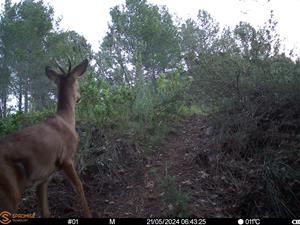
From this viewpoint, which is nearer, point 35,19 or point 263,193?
point 263,193

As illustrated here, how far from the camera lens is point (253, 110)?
21.8ft

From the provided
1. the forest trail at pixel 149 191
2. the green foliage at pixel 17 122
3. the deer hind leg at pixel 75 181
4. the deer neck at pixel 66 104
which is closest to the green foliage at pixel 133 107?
the forest trail at pixel 149 191

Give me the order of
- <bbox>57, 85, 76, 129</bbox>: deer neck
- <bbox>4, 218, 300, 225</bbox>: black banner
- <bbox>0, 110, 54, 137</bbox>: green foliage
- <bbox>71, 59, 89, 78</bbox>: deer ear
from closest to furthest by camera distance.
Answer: <bbox>4, 218, 300, 225</bbox>: black banner, <bbox>57, 85, 76, 129</bbox>: deer neck, <bbox>71, 59, 89, 78</bbox>: deer ear, <bbox>0, 110, 54, 137</bbox>: green foliage

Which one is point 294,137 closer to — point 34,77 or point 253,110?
point 253,110

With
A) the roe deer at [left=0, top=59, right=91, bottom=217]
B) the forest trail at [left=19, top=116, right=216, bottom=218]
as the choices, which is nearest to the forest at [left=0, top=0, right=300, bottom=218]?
the forest trail at [left=19, top=116, right=216, bottom=218]

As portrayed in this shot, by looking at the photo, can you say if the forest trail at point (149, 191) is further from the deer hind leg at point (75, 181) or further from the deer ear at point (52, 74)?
the deer ear at point (52, 74)

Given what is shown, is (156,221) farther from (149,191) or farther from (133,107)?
(133,107)

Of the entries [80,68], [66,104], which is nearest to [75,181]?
[66,104]

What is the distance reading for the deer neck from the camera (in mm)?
5861

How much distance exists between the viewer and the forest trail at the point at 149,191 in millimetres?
5215

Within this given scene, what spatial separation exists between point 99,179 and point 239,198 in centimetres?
223

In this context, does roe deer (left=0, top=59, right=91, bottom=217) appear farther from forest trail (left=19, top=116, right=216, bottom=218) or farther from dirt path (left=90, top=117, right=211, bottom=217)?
dirt path (left=90, top=117, right=211, bottom=217)

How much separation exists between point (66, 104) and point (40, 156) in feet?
4.75

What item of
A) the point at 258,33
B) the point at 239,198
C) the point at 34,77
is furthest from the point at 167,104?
the point at 34,77
